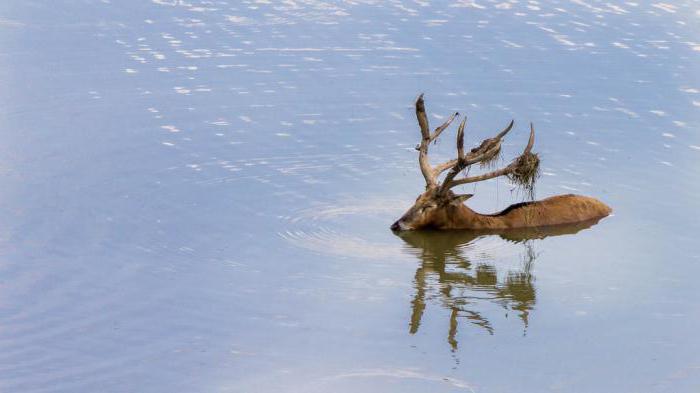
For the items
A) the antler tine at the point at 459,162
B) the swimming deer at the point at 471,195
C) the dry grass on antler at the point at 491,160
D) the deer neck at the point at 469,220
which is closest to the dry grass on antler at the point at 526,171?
the swimming deer at the point at 471,195

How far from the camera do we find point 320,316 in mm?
15969

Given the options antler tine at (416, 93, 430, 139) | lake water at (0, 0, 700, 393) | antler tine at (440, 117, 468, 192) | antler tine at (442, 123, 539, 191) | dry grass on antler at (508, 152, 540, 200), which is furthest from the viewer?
dry grass on antler at (508, 152, 540, 200)

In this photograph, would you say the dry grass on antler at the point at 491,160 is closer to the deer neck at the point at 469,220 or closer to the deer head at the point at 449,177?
the deer head at the point at 449,177

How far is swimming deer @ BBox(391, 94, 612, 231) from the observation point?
1908 centimetres

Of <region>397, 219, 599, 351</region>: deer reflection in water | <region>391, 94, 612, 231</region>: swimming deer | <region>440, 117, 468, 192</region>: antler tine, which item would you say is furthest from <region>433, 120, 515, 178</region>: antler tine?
<region>397, 219, 599, 351</region>: deer reflection in water

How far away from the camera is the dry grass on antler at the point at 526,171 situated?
19.3 metres

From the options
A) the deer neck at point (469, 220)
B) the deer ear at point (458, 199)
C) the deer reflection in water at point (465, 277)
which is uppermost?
the deer ear at point (458, 199)

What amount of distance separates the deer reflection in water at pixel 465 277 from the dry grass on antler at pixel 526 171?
0.64 m

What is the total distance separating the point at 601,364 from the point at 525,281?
2624 millimetres

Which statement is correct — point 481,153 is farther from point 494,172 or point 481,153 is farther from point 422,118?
point 422,118

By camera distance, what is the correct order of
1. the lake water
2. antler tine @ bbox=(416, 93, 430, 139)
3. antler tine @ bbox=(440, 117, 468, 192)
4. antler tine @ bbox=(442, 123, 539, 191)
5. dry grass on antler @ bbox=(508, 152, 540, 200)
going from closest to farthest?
the lake water, antler tine @ bbox=(440, 117, 468, 192), antler tine @ bbox=(442, 123, 539, 191), antler tine @ bbox=(416, 93, 430, 139), dry grass on antler @ bbox=(508, 152, 540, 200)

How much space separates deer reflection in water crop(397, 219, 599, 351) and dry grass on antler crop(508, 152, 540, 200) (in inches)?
25.2

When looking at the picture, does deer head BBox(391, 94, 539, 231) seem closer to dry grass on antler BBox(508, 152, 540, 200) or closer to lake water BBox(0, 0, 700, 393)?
dry grass on antler BBox(508, 152, 540, 200)

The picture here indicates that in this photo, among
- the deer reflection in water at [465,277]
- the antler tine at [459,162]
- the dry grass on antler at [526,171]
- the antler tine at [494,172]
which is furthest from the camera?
the dry grass on antler at [526,171]
